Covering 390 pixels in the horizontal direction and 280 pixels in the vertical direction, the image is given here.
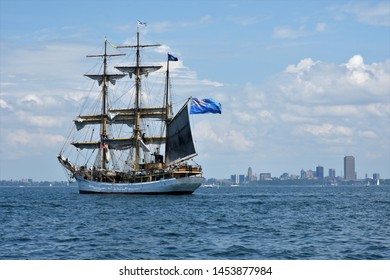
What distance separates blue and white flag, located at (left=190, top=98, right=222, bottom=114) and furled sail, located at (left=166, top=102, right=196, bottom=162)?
206 cm

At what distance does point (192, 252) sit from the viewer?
4366 cm

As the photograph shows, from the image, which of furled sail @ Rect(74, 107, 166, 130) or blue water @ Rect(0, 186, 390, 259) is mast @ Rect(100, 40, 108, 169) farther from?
blue water @ Rect(0, 186, 390, 259)

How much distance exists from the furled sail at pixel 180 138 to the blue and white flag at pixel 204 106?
206cm

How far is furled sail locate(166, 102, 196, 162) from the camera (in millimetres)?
120188

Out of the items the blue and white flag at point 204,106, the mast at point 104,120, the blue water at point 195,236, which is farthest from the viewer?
the mast at point 104,120

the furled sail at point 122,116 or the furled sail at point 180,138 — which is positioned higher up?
the furled sail at point 122,116

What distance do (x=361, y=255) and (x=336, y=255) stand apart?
1.65 m

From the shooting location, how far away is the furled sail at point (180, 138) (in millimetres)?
120188

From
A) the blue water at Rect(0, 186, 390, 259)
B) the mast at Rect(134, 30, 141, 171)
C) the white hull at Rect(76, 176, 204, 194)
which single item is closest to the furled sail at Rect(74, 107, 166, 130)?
A: the mast at Rect(134, 30, 141, 171)

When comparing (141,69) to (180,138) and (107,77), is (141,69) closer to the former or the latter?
(107,77)

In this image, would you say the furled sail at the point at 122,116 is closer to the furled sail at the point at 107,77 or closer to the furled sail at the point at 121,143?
the furled sail at the point at 121,143

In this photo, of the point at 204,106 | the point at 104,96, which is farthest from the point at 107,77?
the point at 204,106

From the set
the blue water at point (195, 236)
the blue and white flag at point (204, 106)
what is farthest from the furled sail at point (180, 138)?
the blue water at point (195, 236)

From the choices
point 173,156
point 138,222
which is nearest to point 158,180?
point 173,156
